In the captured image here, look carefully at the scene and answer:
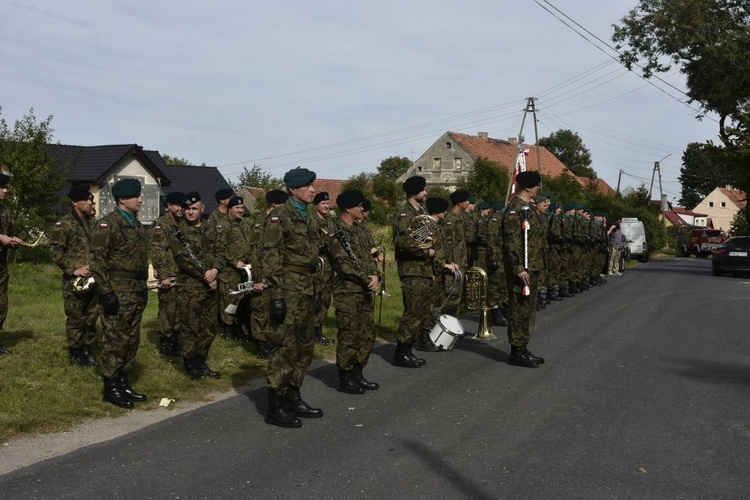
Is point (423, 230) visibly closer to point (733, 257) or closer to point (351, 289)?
point (351, 289)

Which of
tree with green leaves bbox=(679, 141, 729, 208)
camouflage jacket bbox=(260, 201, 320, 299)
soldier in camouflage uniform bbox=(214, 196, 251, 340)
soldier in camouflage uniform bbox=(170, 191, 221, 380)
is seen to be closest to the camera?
camouflage jacket bbox=(260, 201, 320, 299)

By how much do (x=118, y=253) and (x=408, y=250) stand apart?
10.9ft

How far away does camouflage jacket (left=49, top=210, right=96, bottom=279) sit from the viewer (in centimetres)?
834

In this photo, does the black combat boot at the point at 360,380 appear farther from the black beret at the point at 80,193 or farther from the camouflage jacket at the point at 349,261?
the black beret at the point at 80,193

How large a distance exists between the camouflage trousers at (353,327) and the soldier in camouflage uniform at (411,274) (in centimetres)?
135

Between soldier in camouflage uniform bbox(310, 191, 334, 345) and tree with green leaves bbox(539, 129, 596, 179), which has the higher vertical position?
tree with green leaves bbox(539, 129, 596, 179)

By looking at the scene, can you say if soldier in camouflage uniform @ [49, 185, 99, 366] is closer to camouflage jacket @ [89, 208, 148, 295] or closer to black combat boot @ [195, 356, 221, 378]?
black combat boot @ [195, 356, 221, 378]

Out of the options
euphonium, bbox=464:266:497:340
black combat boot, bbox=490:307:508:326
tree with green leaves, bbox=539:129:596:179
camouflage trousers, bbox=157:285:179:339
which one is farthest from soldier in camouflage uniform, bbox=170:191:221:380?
tree with green leaves, bbox=539:129:596:179

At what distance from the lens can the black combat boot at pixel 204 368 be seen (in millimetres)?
8203

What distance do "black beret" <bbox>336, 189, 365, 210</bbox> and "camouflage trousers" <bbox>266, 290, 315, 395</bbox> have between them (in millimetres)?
1355

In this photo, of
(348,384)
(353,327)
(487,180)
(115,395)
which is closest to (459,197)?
(353,327)

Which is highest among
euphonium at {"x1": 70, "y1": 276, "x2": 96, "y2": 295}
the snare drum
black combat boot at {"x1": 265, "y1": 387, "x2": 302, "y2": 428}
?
euphonium at {"x1": 70, "y1": 276, "x2": 96, "y2": 295}

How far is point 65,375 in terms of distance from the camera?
Result: 793 cm

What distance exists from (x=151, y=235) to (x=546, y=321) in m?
7.11
